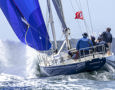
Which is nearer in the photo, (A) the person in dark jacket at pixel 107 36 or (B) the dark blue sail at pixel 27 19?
(A) the person in dark jacket at pixel 107 36

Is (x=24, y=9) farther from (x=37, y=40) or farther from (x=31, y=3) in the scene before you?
(x=37, y=40)

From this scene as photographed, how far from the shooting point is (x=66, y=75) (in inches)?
646

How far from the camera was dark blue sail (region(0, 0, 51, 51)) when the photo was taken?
20.0 metres

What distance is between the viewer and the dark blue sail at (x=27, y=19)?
20.0 m

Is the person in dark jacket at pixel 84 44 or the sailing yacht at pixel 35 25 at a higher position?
the sailing yacht at pixel 35 25

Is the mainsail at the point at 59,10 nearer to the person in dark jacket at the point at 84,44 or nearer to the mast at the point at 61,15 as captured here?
the mast at the point at 61,15

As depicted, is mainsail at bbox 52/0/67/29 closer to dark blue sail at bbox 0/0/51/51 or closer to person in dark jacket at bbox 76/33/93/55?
dark blue sail at bbox 0/0/51/51

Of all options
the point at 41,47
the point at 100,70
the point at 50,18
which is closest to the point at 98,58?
the point at 100,70

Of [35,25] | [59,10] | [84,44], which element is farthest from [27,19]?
[84,44]

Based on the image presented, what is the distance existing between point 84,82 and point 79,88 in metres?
1.45

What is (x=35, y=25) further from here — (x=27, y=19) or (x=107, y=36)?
(x=107, y=36)

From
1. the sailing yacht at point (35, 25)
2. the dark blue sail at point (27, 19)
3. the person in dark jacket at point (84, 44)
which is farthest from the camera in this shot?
the dark blue sail at point (27, 19)

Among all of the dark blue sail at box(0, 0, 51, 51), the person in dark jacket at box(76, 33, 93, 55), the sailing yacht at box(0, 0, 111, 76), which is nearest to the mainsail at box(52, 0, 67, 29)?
the sailing yacht at box(0, 0, 111, 76)

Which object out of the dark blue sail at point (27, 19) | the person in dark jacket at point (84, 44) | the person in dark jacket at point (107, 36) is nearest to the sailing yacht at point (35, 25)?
the dark blue sail at point (27, 19)
